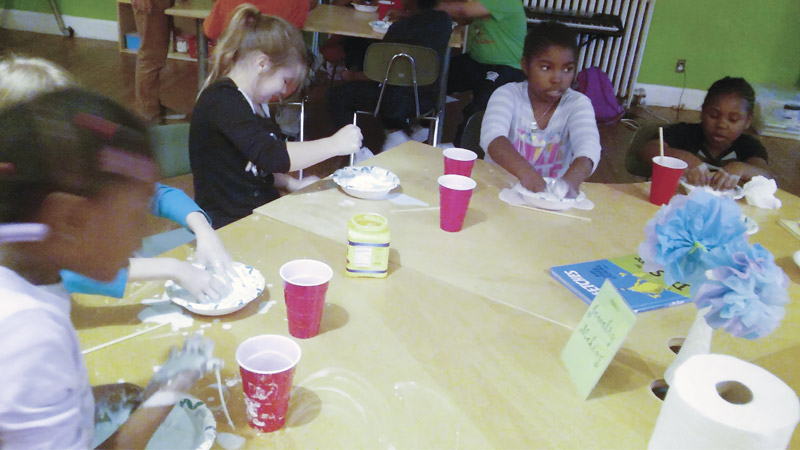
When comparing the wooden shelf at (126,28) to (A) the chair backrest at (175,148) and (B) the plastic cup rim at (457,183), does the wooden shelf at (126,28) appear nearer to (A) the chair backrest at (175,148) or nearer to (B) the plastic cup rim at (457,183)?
(A) the chair backrest at (175,148)

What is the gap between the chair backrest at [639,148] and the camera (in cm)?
222

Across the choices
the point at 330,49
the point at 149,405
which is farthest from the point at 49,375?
the point at 330,49

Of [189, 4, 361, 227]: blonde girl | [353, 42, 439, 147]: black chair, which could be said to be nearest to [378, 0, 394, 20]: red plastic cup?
[353, 42, 439, 147]: black chair

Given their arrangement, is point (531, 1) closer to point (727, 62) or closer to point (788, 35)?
point (727, 62)

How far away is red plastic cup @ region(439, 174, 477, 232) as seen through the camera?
1350 millimetres

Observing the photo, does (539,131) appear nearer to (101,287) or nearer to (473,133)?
(473,133)

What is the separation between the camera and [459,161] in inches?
63.2

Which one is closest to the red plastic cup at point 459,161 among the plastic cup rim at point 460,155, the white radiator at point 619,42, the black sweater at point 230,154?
the plastic cup rim at point 460,155

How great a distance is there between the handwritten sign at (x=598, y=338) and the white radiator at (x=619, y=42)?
479 centimetres

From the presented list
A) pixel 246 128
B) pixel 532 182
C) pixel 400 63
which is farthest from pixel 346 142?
pixel 400 63

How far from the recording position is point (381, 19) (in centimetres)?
405

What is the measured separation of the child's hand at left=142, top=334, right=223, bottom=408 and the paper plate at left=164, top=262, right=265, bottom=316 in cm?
18

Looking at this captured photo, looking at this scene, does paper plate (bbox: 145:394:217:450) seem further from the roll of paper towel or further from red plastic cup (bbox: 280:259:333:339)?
the roll of paper towel

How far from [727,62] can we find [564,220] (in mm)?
4793
